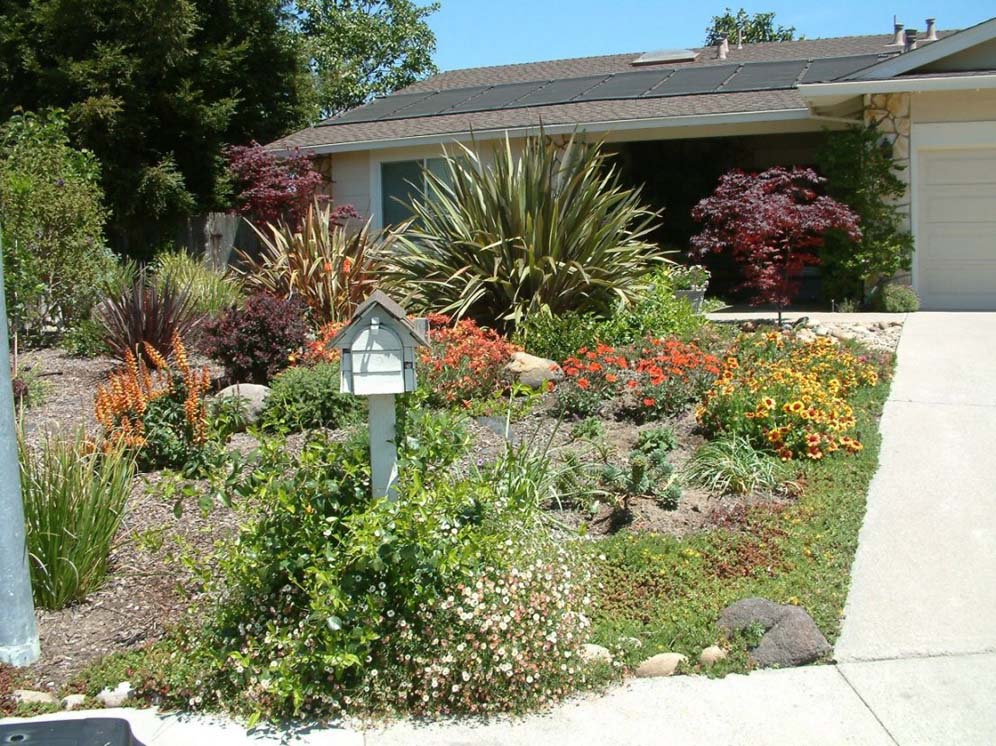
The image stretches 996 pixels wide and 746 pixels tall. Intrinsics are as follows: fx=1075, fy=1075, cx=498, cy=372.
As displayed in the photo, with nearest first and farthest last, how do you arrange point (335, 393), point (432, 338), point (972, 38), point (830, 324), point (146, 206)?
point (335, 393), point (432, 338), point (830, 324), point (972, 38), point (146, 206)

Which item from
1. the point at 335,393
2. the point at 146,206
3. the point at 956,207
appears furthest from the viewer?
the point at 146,206

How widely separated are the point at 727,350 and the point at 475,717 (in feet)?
20.5

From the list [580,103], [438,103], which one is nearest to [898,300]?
[580,103]

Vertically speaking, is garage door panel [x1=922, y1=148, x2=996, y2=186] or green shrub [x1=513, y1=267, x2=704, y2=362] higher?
garage door panel [x1=922, y1=148, x2=996, y2=186]

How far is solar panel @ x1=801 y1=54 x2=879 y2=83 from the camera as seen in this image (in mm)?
15586

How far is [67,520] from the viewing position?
5855 mm

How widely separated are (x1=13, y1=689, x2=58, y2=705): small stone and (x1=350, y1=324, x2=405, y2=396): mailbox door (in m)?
1.98

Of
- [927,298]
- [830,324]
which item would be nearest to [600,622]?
[830,324]

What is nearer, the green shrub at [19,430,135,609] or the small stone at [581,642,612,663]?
the small stone at [581,642,612,663]

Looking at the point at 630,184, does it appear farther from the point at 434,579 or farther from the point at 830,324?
the point at 434,579

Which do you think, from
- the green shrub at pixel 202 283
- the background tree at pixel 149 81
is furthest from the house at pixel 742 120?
the background tree at pixel 149 81

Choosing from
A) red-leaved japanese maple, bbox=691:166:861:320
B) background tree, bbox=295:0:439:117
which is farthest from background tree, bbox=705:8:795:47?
red-leaved japanese maple, bbox=691:166:861:320

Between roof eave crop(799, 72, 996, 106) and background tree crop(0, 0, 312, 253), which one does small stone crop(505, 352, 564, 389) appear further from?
background tree crop(0, 0, 312, 253)

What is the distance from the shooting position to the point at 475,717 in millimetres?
4758
